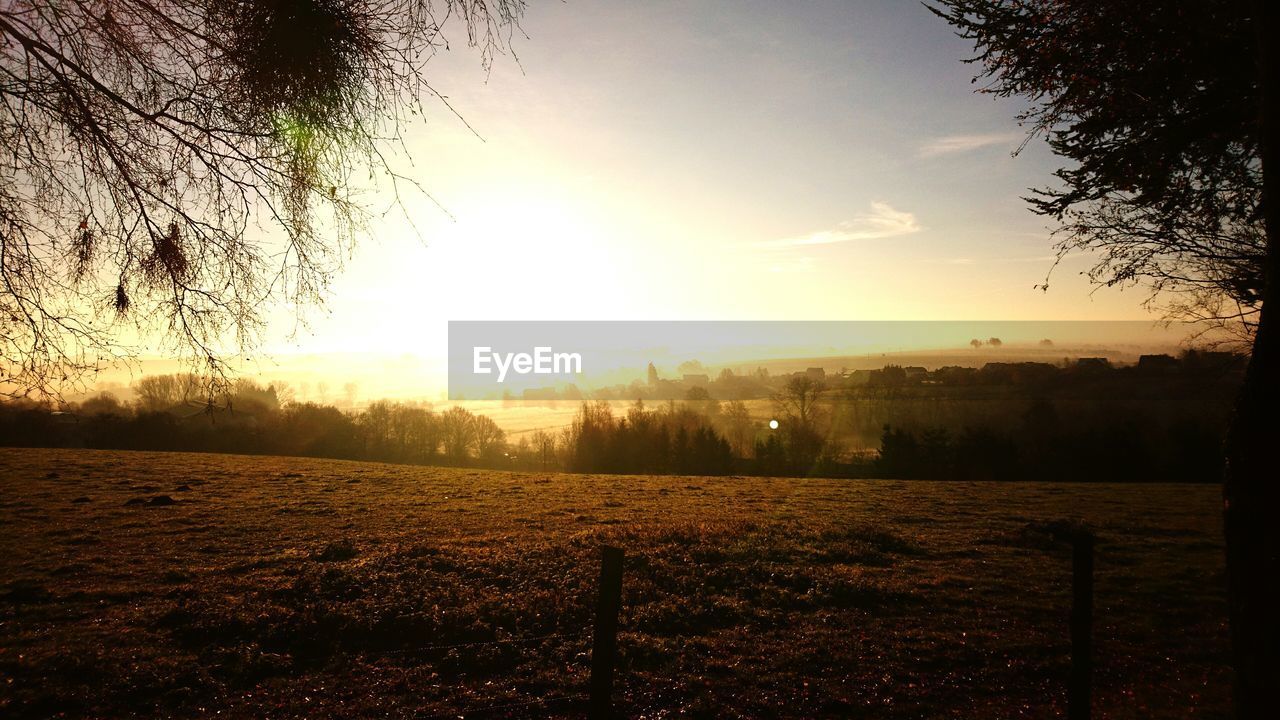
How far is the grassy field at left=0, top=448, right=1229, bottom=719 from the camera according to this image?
7.36m

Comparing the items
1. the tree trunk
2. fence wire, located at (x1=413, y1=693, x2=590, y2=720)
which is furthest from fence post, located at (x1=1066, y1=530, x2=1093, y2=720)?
fence wire, located at (x1=413, y1=693, x2=590, y2=720)

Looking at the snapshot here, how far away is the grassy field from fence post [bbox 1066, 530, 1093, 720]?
158cm

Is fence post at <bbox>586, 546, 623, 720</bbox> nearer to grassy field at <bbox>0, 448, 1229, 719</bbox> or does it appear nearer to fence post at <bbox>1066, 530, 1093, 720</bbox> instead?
grassy field at <bbox>0, 448, 1229, 719</bbox>

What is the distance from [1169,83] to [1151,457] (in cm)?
5893

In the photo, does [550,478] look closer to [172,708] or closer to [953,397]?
[172,708]

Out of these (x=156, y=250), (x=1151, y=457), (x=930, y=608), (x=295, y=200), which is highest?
(x=295, y=200)

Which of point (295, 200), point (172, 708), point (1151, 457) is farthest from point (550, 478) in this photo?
point (1151, 457)

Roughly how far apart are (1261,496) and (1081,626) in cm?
220

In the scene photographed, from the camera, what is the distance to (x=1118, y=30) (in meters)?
6.50

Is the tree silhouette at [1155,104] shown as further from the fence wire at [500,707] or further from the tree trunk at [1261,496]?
the fence wire at [500,707]

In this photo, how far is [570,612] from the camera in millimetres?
10266

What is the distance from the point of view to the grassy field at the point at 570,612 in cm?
736

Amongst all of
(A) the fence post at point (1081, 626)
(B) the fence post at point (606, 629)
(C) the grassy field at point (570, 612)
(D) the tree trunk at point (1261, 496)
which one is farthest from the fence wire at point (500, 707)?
(D) the tree trunk at point (1261, 496)

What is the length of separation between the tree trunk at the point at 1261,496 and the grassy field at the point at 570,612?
11.7ft
